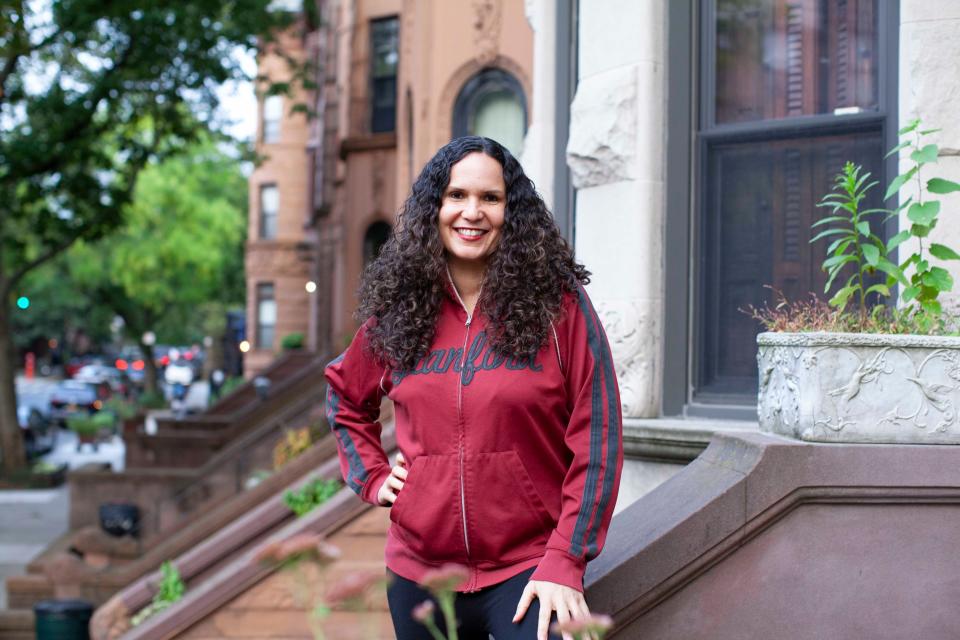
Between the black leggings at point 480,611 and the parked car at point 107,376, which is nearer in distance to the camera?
the black leggings at point 480,611

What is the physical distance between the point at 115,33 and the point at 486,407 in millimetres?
18206

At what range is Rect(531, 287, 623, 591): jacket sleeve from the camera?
2.91 m

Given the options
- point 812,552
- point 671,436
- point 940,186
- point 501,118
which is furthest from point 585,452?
point 501,118

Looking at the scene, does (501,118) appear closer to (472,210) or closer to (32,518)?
(472,210)

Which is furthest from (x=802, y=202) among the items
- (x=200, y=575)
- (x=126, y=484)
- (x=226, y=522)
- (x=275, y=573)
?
(x=126, y=484)

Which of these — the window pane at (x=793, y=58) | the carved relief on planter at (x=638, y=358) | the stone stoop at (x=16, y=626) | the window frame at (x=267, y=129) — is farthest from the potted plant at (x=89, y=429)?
the window pane at (x=793, y=58)

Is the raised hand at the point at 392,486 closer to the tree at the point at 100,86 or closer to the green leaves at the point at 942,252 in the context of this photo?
the green leaves at the point at 942,252

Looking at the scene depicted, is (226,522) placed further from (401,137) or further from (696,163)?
(696,163)

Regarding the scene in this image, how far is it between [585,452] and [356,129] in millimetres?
18861

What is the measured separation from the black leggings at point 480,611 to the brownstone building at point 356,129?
367 centimetres

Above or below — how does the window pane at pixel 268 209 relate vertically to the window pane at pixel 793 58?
above

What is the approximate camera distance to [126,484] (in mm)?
17703

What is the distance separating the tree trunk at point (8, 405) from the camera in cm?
2356

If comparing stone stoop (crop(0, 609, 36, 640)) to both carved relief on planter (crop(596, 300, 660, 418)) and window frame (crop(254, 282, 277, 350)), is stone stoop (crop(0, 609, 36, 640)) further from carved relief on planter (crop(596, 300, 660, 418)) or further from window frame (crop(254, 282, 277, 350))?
window frame (crop(254, 282, 277, 350))
